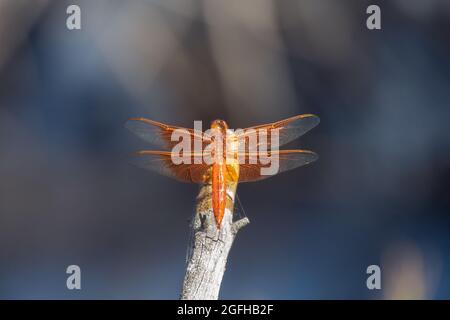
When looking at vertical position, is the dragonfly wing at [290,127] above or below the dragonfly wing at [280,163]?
above

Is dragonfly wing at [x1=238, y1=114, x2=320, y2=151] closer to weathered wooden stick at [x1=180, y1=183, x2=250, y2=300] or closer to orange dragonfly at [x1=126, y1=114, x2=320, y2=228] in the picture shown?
orange dragonfly at [x1=126, y1=114, x2=320, y2=228]

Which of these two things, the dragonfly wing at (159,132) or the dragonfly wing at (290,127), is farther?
the dragonfly wing at (290,127)

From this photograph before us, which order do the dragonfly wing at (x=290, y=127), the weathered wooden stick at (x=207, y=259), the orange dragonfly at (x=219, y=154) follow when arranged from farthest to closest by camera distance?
the dragonfly wing at (x=290, y=127)
the orange dragonfly at (x=219, y=154)
the weathered wooden stick at (x=207, y=259)

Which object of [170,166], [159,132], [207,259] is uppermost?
[159,132]

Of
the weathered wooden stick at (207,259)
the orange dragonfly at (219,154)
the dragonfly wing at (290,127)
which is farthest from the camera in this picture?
the dragonfly wing at (290,127)

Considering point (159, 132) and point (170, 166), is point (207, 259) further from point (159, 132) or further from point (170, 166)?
point (159, 132)

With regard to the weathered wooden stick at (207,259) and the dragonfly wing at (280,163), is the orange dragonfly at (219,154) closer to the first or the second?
the dragonfly wing at (280,163)

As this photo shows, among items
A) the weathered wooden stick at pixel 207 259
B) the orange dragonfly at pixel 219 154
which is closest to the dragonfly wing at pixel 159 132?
the orange dragonfly at pixel 219 154

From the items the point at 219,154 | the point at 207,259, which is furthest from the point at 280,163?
the point at 207,259

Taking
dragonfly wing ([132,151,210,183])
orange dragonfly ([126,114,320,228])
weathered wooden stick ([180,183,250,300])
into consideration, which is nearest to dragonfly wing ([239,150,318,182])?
orange dragonfly ([126,114,320,228])
